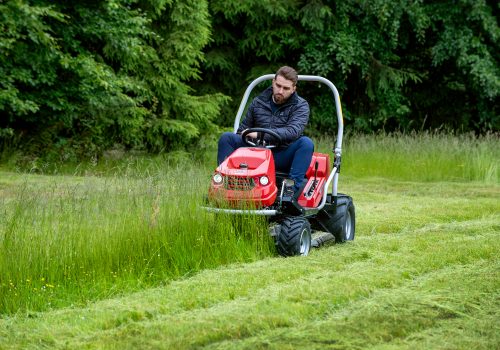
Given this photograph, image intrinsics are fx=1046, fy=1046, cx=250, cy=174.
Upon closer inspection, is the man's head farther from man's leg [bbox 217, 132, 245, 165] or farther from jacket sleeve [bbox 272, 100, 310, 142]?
man's leg [bbox 217, 132, 245, 165]

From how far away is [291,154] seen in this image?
9789 millimetres

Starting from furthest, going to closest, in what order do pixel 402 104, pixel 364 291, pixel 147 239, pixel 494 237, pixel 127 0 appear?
pixel 402 104 → pixel 127 0 → pixel 494 237 → pixel 147 239 → pixel 364 291

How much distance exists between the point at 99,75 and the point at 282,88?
859 centimetres

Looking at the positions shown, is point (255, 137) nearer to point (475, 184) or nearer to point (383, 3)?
point (475, 184)

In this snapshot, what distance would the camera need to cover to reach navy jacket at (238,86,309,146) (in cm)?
987

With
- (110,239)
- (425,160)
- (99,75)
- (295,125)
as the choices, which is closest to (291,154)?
(295,125)

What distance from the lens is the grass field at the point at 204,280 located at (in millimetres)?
6316

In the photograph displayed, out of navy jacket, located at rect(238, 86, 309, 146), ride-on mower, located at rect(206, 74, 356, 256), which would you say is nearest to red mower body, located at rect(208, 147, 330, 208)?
ride-on mower, located at rect(206, 74, 356, 256)

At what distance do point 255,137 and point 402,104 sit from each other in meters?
18.6

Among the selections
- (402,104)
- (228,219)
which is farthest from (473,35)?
(228,219)

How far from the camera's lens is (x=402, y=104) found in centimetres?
2789

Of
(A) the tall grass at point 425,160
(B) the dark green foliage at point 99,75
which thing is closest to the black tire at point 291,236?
(B) the dark green foliage at point 99,75

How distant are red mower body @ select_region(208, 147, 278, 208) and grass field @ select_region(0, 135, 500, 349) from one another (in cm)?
20

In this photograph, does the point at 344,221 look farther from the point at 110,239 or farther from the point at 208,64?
the point at 208,64
